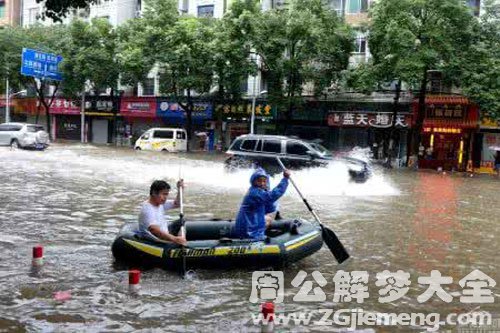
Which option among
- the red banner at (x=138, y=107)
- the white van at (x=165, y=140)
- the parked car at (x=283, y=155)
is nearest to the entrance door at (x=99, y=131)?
the red banner at (x=138, y=107)

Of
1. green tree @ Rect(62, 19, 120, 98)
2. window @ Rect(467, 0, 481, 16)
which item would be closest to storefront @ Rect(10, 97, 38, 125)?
green tree @ Rect(62, 19, 120, 98)

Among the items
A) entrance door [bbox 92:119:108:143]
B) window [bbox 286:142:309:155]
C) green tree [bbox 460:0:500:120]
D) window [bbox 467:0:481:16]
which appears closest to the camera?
window [bbox 286:142:309:155]

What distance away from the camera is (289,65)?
33.4 m

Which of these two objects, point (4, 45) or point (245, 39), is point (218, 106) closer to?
point (245, 39)

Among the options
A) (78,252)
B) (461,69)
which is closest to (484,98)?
(461,69)

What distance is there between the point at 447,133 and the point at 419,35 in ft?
21.7

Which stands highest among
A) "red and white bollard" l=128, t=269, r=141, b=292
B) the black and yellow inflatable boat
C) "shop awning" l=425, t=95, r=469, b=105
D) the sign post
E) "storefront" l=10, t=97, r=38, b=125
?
the sign post

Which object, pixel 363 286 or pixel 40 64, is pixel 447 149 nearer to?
pixel 40 64

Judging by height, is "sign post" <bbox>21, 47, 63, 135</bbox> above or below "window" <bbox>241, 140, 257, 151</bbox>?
above

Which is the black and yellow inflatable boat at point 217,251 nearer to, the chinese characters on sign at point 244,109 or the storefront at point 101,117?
the chinese characters on sign at point 244,109

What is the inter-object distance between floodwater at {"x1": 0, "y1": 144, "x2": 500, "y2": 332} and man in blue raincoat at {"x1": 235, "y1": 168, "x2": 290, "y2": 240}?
1.97 ft

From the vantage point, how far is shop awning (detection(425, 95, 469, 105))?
32.2 m

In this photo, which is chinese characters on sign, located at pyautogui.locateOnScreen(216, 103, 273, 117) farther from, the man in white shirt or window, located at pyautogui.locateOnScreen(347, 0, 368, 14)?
the man in white shirt

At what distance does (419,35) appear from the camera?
1177 inches
